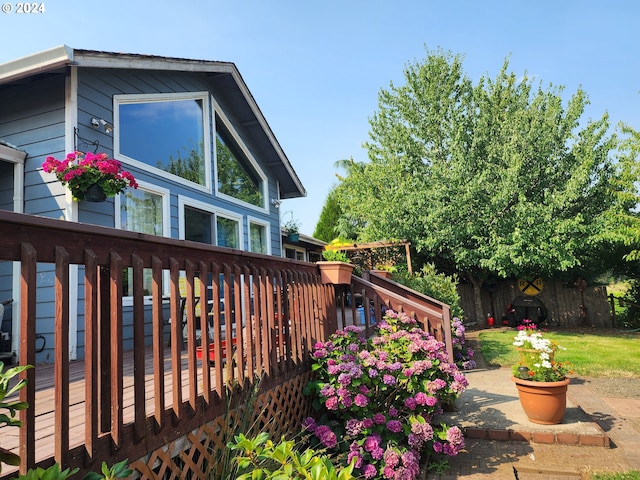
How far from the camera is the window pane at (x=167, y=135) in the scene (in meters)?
5.59

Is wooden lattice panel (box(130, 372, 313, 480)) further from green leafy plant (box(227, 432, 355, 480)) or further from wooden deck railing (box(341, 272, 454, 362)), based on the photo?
wooden deck railing (box(341, 272, 454, 362))

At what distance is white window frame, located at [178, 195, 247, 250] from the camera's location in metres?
6.11

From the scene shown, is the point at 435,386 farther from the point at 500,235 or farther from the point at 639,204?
the point at 639,204

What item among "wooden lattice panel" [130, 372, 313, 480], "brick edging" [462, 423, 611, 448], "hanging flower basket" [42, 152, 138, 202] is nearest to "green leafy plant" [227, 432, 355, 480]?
"wooden lattice panel" [130, 372, 313, 480]

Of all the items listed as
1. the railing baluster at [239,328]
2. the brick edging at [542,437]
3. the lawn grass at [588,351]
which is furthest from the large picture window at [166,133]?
the lawn grass at [588,351]

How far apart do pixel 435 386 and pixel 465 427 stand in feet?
3.71

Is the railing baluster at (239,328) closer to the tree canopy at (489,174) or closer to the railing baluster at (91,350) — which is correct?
the railing baluster at (91,350)

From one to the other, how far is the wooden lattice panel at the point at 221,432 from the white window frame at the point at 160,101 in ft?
12.8

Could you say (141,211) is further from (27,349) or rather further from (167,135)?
(27,349)

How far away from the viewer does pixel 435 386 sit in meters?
2.98

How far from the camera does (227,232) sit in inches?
293

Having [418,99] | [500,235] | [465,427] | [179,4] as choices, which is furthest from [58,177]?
[418,99]

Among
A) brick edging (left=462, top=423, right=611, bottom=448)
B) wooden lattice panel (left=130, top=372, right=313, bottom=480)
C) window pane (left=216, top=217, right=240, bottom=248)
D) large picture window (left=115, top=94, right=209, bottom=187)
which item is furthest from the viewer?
window pane (left=216, top=217, right=240, bottom=248)

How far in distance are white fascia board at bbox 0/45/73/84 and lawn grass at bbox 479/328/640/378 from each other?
25.2 ft
